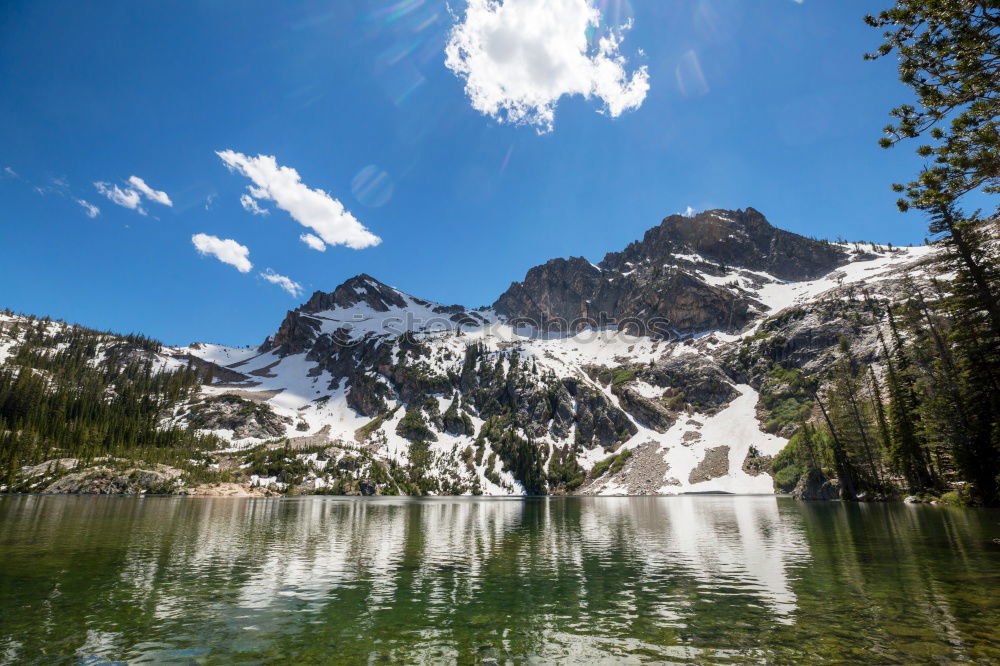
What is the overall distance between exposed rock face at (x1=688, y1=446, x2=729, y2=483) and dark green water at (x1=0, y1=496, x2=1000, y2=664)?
14741 cm

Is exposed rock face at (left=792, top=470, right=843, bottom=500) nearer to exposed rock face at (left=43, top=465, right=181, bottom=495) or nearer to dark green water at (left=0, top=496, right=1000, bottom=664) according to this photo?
dark green water at (left=0, top=496, right=1000, bottom=664)

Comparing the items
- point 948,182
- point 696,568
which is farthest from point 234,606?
point 948,182

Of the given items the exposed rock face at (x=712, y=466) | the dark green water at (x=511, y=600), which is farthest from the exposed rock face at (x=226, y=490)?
the exposed rock face at (x=712, y=466)

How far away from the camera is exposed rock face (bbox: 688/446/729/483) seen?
17398cm

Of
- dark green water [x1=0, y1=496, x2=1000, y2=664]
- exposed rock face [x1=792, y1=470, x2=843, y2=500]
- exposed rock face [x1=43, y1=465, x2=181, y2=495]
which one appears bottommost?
dark green water [x1=0, y1=496, x2=1000, y2=664]

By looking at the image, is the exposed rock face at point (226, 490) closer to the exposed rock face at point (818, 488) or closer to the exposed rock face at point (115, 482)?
the exposed rock face at point (115, 482)

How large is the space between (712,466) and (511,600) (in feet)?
603

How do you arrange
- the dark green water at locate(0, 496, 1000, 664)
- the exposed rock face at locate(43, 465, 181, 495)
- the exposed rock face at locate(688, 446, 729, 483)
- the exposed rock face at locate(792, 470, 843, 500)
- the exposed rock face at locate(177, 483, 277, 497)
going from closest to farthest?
the dark green water at locate(0, 496, 1000, 664)
the exposed rock face at locate(792, 470, 843, 500)
the exposed rock face at locate(43, 465, 181, 495)
the exposed rock face at locate(177, 483, 277, 497)
the exposed rock face at locate(688, 446, 729, 483)

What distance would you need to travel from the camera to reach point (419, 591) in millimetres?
21125

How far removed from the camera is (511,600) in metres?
19.2

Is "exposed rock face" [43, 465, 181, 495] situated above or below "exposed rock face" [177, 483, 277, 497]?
above

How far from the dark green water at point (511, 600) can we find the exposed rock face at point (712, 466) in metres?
147

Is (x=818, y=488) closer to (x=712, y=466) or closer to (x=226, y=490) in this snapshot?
(x=712, y=466)

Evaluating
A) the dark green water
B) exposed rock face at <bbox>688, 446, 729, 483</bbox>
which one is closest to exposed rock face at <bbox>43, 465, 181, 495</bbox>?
the dark green water
